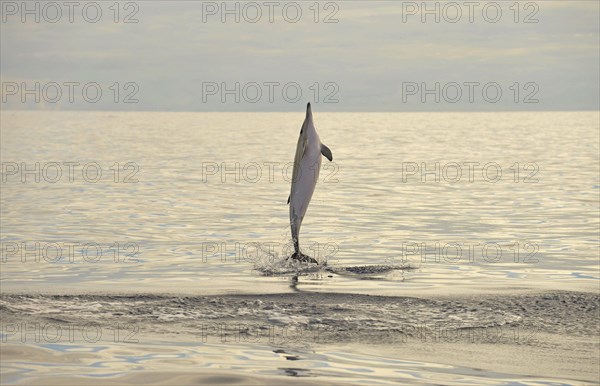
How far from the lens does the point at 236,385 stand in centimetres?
1085

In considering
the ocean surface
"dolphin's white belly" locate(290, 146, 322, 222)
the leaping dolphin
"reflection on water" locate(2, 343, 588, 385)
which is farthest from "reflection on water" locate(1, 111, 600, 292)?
"reflection on water" locate(2, 343, 588, 385)

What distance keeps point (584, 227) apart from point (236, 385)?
1914cm

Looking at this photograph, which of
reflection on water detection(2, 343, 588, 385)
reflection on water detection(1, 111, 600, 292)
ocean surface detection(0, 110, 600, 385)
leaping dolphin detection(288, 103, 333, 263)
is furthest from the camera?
reflection on water detection(1, 111, 600, 292)

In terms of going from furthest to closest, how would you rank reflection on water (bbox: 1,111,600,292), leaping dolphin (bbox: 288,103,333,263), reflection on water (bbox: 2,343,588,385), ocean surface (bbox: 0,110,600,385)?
reflection on water (bbox: 1,111,600,292) < leaping dolphin (bbox: 288,103,333,263) < ocean surface (bbox: 0,110,600,385) < reflection on water (bbox: 2,343,588,385)

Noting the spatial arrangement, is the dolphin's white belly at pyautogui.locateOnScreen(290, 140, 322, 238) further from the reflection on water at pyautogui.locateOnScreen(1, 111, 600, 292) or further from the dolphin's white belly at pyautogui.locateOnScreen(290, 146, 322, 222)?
the reflection on water at pyautogui.locateOnScreen(1, 111, 600, 292)

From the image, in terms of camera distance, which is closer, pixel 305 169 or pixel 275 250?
pixel 305 169

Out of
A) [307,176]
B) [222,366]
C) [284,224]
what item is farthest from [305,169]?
[284,224]

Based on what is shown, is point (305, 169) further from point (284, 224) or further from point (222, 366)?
point (284, 224)

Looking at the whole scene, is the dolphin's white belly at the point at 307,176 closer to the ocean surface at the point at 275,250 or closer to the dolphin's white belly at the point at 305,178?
the dolphin's white belly at the point at 305,178

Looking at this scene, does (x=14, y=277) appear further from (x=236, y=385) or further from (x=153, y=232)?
(x=236, y=385)

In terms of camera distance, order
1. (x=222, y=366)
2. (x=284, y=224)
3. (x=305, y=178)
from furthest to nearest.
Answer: (x=284, y=224), (x=305, y=178), (x=222, y=366)

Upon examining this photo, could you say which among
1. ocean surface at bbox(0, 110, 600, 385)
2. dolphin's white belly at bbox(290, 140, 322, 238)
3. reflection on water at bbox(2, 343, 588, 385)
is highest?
dolphin's white belly at bbox(290, 140, 322, 238)

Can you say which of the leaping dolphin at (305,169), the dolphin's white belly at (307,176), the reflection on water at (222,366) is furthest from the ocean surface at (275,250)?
the dolphin's white belly at (307,176)

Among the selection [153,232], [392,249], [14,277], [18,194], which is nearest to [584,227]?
[392,249]
